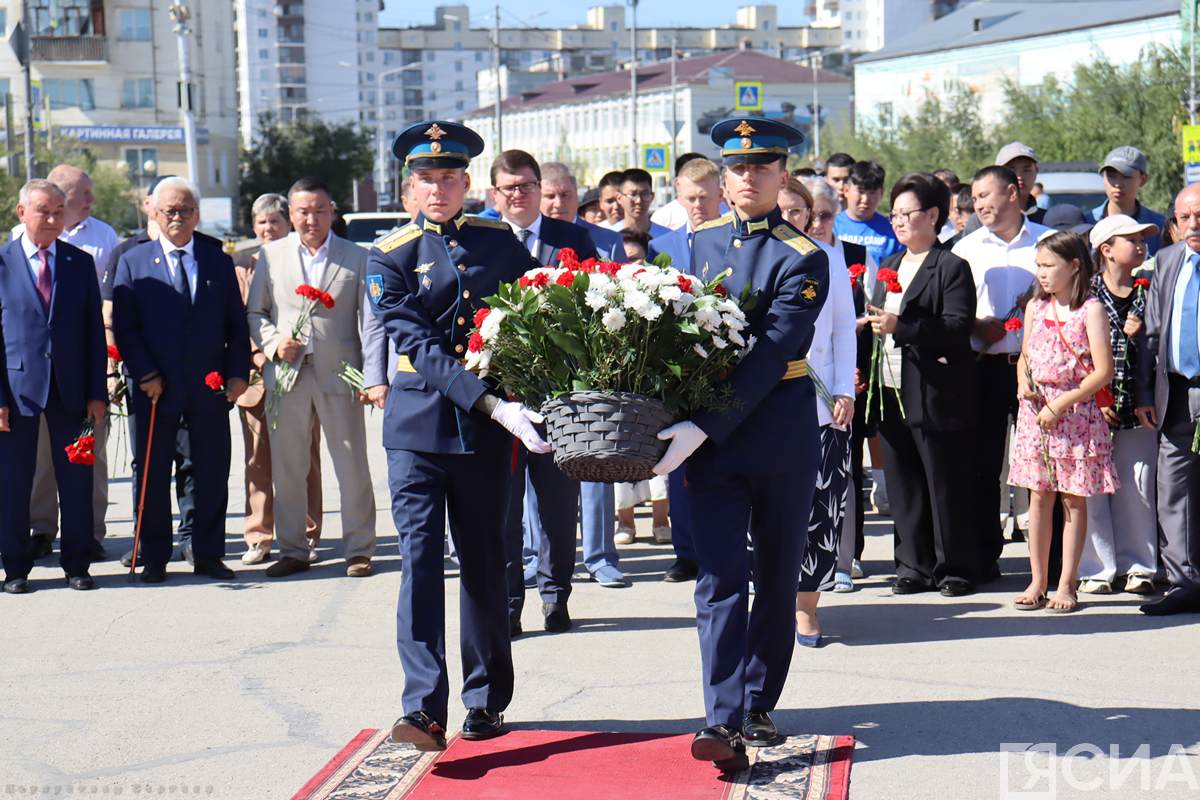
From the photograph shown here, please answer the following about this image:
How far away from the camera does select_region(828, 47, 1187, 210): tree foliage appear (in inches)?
1492

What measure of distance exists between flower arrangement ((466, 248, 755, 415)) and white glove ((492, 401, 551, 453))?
0.16 ft

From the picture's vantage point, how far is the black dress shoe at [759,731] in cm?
544

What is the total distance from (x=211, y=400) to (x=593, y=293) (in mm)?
4446

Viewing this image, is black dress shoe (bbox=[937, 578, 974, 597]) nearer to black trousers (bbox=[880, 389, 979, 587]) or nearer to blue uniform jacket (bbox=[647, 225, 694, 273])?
black trousers (bbox=[880, 389, 979, 587])

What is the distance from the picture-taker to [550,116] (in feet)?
381

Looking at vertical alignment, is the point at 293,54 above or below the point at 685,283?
above

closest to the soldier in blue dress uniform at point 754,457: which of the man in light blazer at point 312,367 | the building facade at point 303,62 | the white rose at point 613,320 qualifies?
the white rose at point 613,320

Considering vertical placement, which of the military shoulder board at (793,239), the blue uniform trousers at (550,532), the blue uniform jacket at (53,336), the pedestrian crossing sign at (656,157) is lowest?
the blue uniform trousers at (550,532)

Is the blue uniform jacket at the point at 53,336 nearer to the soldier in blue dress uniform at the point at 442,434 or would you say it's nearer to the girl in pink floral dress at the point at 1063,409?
the soldier in blue dress uniform at the point at 442,434

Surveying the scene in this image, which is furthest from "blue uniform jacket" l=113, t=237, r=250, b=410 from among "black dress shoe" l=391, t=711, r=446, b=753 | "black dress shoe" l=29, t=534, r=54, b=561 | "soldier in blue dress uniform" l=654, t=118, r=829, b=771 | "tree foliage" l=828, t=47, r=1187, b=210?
"tree foliage" l=828, t=47, r=1187, b=210

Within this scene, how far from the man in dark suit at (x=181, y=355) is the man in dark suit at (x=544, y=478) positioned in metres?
2.12

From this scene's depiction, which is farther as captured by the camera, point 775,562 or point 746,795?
point 775,562

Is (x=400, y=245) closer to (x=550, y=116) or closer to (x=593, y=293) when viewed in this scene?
(x=593, y=293)

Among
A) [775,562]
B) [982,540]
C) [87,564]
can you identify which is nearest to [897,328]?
[982,540]
